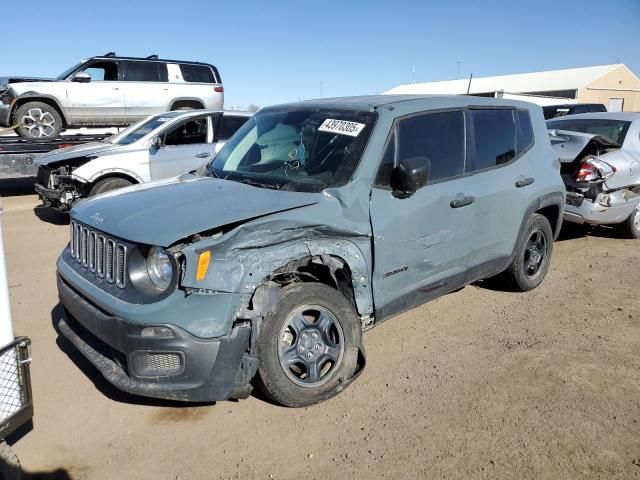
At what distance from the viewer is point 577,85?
46.4 metres

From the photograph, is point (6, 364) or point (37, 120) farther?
point (37, 120)

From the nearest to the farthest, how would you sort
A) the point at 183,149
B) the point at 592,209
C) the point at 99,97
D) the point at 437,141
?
the point at 437,141
the point at 592,209
the point at 183,149
the point at 99,97

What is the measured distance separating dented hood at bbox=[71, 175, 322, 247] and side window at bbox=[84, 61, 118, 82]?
9.69 m

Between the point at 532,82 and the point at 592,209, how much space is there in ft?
165

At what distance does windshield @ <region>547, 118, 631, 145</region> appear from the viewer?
24.8 feet

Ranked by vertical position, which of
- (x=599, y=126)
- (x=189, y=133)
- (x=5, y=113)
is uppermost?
(x=5, y=113)

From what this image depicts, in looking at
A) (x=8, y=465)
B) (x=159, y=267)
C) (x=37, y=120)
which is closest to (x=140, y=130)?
(x=37, y=120)

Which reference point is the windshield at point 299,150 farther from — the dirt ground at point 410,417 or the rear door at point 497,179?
the dirt ground at point 410,417

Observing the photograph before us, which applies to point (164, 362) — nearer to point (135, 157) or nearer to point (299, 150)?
point (299, 150)

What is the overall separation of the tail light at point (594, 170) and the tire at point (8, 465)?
6.84 meters

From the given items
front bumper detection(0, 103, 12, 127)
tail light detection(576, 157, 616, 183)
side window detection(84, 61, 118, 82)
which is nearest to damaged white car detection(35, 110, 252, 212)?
front bumper detection(0, 103, 12, 127)

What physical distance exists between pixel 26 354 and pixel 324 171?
2110mm

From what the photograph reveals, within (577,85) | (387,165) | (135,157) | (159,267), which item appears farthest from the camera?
(577,85)

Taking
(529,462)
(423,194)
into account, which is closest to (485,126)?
(423,194)
